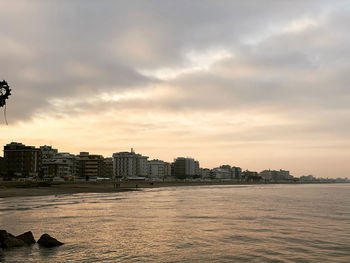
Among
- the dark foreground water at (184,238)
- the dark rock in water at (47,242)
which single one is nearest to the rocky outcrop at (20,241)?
the dark rock in water at (47,242)

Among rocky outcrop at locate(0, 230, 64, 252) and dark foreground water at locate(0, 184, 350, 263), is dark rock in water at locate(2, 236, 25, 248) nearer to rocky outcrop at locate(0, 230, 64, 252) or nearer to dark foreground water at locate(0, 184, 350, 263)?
rocky outcrop at locate(0, 230, 64, 252)

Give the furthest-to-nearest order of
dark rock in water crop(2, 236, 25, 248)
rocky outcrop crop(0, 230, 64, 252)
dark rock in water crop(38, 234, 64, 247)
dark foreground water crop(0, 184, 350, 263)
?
dark rock in water crop(38, 234, 64, 247), rocky outcrop crop(0, 230, 64, 252), dark rock in water crop(2, 236, 25, 248), dark foreground water crop(0, 184, 350, 263)

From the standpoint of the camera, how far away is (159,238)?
113ft

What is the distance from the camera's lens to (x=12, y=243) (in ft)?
93.1

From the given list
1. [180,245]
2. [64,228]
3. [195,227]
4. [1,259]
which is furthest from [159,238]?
[1,259]

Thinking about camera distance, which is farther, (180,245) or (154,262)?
(180,245)

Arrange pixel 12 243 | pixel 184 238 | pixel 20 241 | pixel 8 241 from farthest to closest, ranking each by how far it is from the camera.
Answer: pixel 184 238 → pixel 20 241 → pixel 12 243 → pixel 8 241

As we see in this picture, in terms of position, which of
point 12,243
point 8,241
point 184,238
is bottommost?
point 184,238

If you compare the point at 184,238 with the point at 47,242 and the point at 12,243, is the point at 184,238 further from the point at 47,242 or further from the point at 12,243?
the point at 12,243

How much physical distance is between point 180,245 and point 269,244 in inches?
304

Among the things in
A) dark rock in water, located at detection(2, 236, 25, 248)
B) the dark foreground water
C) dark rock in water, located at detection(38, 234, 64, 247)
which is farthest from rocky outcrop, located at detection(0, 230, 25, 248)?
dark rock in water, located at detection(38, 234, 64, 247)

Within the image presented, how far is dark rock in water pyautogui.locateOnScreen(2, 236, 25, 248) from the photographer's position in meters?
27.9

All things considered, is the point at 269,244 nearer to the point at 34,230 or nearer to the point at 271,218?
the point at 271,218

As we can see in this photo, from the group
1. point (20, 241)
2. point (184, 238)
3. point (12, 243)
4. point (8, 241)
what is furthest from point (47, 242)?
point (184, 238)
